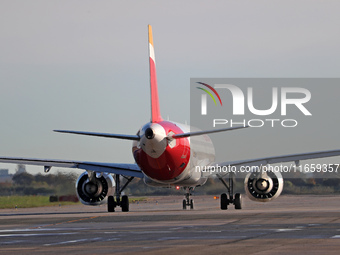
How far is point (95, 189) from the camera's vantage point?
147ft

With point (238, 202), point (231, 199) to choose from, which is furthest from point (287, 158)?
point (231, 199)

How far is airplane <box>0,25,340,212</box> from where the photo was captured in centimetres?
3738

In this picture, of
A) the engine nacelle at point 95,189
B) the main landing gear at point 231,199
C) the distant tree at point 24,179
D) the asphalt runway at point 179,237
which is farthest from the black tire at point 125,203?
the distant tree at point 24,179

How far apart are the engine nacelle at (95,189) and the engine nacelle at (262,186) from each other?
7925 mm

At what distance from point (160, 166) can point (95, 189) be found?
24.6ft

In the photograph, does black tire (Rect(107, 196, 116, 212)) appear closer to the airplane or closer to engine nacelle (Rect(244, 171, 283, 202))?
the airplane

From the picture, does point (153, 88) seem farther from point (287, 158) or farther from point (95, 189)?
point (287, 158)

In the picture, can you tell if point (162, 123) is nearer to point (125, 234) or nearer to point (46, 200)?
point (125, 234)

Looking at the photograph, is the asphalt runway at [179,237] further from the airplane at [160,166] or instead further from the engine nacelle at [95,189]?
the engine nacelle at [95,189]

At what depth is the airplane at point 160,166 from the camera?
3738 centimetres

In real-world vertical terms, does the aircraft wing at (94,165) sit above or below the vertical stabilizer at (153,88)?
below

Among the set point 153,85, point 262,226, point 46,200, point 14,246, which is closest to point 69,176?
point 46,200

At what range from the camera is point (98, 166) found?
43781 mm

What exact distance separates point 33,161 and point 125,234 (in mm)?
20718
